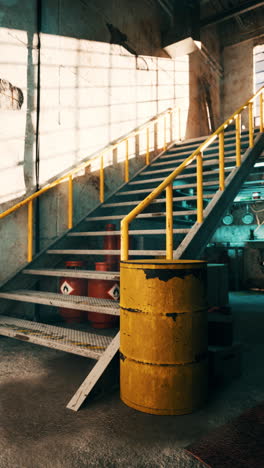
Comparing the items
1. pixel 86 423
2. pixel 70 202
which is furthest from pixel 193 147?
pixel 86 423

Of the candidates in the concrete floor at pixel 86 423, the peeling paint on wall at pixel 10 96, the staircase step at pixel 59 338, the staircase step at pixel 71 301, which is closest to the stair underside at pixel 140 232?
the staircase step at pixel 71 301

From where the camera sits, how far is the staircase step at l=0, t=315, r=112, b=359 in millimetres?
3216

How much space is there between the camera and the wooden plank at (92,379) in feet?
8.78

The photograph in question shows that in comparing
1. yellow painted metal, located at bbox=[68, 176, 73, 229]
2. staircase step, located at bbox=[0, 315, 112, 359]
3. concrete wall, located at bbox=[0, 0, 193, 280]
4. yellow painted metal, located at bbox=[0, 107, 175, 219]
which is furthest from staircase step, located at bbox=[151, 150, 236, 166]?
staircase step, located at bbox=[0, 315, 112, 359]

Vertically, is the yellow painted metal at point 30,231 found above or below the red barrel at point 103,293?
above

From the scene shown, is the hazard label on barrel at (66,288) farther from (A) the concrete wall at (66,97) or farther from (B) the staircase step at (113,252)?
(A) the concrete wall at (66,97)

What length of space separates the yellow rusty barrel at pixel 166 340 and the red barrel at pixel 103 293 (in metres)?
1.81

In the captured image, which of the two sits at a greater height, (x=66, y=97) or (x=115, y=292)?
(x=66, y=97)

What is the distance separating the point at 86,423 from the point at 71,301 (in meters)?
1.63

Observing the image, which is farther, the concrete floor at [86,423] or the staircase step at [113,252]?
the staircase step at [113,252]

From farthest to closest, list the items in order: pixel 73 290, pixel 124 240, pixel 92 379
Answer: pixel 73 290
pixel 124 240
pixel 92 379

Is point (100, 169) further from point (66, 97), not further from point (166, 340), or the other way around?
point (166, 340)

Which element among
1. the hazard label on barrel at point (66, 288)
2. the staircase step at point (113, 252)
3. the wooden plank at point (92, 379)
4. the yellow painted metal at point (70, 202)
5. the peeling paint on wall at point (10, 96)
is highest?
the peeling paint on wall at point (10, 96)

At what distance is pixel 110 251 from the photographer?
14.8 feet
